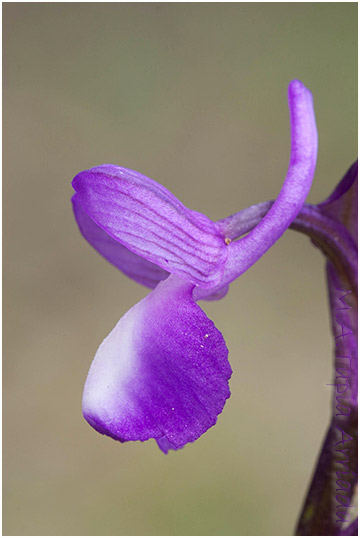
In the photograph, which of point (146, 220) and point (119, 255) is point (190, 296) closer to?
point (146, 220)

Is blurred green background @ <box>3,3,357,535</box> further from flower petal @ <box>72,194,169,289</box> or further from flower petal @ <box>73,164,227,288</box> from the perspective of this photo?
flower petal @ <box>73,164,227,288</box>

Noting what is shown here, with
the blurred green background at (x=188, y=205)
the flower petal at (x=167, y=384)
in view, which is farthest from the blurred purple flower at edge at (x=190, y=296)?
the blurred green background at (x=188, y=205)

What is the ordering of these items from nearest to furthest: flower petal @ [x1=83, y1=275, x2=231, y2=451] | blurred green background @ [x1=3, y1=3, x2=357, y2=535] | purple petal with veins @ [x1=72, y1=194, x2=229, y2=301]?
flower petal @ [x1=83, y1=275, x2=231, y2=451] < purple petal with veins @ [x1=72, y1=194, x2=229, y2=301] < blurred green background @ [x1=3, y1=3, x2=357, y2=535]

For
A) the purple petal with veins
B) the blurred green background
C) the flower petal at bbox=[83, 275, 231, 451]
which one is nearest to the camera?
the flower petal at bbox=[83, 275, 231, 451]

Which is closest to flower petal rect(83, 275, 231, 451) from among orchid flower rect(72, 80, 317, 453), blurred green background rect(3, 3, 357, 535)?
orchid flower rect(72, 80, 317, 453)

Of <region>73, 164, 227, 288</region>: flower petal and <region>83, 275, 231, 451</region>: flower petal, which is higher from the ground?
<region>73, 164, 227, 288</region>: flower petal

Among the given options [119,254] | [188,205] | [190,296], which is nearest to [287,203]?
[190,296]

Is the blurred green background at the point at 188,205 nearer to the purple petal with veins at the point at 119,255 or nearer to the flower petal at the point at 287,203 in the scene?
the purple petal with veins at the point at 119,255
